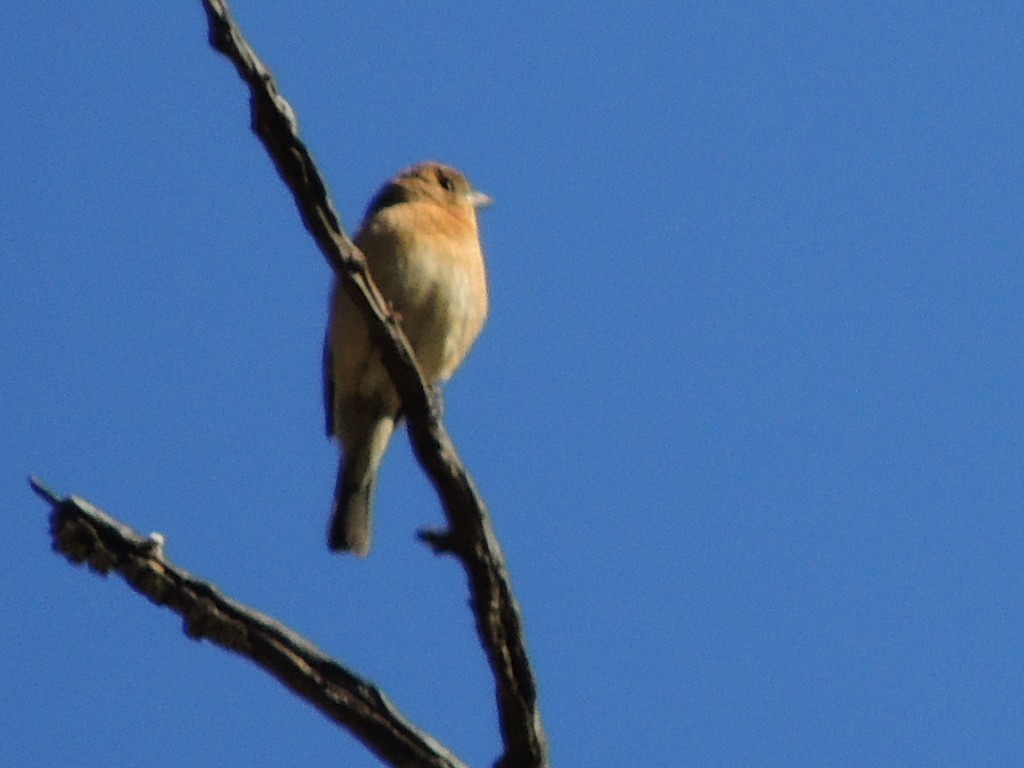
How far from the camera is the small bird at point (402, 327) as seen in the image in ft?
22.9

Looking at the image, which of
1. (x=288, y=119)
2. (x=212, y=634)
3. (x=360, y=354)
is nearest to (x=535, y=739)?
A: (x=212, y=634)

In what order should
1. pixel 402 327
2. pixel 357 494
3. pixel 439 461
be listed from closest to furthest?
pixel 439 461 < pixel 402 327 < pixel 357 494

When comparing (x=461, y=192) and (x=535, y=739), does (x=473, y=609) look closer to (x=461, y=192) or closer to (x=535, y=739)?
(x=535, y=739)

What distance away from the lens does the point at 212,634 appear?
407cm

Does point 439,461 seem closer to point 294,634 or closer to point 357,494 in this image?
point 294,634

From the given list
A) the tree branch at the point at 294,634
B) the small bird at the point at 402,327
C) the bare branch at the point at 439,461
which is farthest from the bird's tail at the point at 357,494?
the tree branch at the point at 294,634

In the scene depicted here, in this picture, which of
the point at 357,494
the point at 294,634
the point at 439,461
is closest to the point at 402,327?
the point at 357,494

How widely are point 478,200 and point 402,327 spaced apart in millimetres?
1410

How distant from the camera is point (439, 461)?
4664mm

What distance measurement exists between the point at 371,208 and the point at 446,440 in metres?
3.38

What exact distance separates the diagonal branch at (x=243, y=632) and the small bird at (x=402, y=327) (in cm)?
284

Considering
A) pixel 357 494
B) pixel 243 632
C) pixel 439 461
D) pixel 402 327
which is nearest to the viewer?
pixel 243 632

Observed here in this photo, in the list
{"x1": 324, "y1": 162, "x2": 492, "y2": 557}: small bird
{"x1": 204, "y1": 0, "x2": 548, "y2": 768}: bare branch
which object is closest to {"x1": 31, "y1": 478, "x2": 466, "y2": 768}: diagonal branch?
{"x1": 204, "y1": 0, "x2": 548, "y2": 768}: bare branch

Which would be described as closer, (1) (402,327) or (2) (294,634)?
(2) (294,634)
